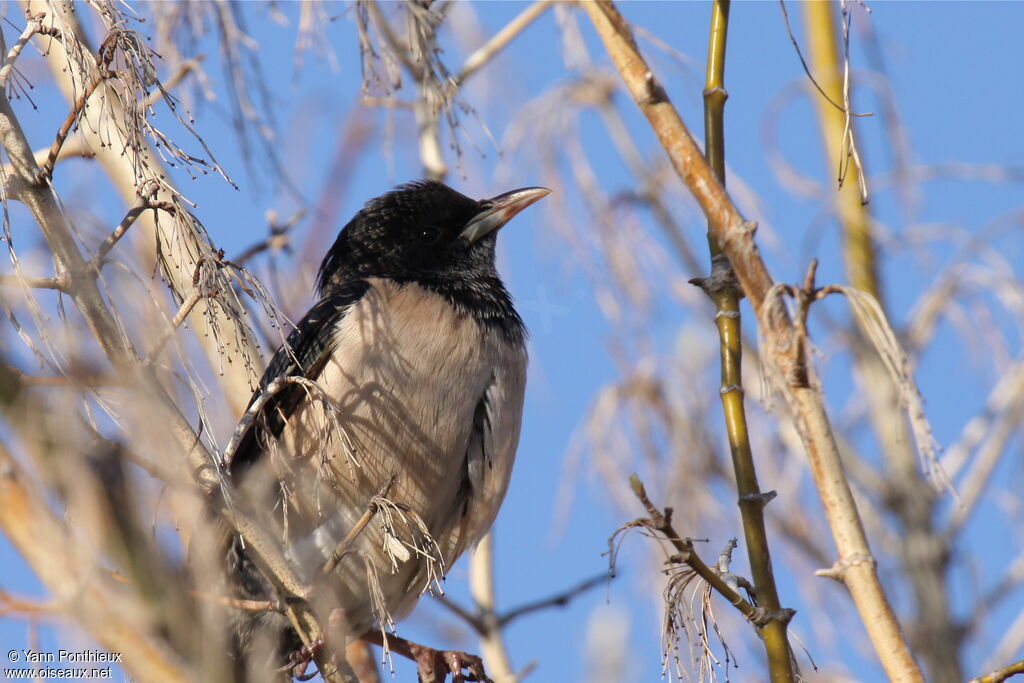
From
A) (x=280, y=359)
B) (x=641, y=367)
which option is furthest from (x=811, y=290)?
(x=641, y=367)

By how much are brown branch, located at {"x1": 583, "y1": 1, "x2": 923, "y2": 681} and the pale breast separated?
1.63 metres

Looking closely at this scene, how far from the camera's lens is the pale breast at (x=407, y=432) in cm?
455

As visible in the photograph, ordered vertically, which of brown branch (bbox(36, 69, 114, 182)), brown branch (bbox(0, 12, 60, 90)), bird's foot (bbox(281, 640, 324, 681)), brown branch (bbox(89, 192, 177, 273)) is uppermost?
brown branch (bbox(0, 12, 60, 90))

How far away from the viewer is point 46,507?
199 cm

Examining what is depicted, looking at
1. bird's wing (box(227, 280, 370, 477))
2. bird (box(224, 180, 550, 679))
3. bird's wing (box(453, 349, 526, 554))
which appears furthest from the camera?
bird's wing (box(453, 349, 526, 554))

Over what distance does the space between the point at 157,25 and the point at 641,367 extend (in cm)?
281

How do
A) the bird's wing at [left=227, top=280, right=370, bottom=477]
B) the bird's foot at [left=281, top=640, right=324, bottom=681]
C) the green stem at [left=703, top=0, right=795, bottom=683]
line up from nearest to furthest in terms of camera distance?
the green stem at [left=703, top=0, right=795, bottom=683], the bird's foot at [left=281, top=640, right=324, bottom=681], the bird's wing at [left=227, top=280, right=370, bottom=477]

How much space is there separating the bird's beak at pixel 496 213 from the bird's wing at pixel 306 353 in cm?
75

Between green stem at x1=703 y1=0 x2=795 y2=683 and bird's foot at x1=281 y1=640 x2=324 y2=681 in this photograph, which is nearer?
green stem at x1=703 y1=0 x2=795 y2=683

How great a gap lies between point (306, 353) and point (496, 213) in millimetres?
1384

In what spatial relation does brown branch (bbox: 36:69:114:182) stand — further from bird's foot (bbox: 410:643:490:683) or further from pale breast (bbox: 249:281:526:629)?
bird's foot (bbox: 410:643:490:683)

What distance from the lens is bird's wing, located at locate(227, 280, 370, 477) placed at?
171 inches

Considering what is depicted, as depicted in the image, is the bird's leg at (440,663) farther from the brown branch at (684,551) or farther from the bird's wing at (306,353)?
the brown branch at (684,551)

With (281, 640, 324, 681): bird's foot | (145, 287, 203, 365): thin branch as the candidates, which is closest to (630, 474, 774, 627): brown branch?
(145, 287, 203, 365): thin branch
